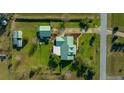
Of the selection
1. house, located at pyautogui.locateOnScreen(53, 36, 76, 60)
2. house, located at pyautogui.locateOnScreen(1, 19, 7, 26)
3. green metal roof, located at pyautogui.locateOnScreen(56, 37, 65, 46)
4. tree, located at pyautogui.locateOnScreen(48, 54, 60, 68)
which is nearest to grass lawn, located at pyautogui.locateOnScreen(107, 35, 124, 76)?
house, located at pyautogui.locateOnScreen(53, 36, 76, 60)

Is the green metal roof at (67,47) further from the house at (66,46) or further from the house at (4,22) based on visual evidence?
the house at (4,22)

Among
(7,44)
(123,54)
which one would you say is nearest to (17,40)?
(7,44)

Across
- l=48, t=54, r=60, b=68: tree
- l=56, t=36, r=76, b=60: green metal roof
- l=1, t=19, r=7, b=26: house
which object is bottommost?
l=48, t=54, r=60, b=68: tree

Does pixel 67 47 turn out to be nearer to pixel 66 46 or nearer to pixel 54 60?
pixel 66 46

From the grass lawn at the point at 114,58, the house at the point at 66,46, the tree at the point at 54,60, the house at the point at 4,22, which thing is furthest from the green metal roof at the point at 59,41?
the house at the point at 4,22

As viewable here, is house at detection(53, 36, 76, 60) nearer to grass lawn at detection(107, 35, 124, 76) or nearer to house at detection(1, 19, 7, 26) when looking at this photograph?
grass lawn at detection(107, 35, 124, 76)

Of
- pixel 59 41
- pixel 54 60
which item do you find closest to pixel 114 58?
pixel 59 41

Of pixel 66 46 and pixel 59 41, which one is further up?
pixel 59 41

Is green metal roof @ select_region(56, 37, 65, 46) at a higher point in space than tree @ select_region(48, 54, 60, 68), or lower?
higher

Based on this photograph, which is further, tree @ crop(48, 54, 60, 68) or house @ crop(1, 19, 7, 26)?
tree @ crop(48, 54, 60, 68)

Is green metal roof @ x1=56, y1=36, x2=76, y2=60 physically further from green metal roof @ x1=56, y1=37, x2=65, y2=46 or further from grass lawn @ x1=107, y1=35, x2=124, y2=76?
grass lawn @ x1=107, y1=35, x2=124, y2=76
